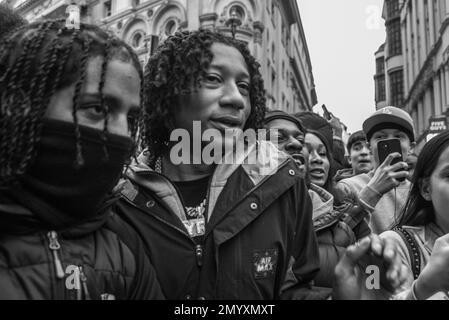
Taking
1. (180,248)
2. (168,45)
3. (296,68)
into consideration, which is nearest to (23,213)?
(180,248)

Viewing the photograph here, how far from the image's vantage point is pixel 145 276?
1499 millimetres

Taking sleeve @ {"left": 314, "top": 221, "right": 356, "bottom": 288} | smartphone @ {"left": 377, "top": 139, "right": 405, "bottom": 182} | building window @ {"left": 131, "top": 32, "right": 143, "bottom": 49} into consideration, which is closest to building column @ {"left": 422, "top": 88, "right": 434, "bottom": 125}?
building window @ {"left": 131, "top": 32, "right": 143, "bottom": 49}

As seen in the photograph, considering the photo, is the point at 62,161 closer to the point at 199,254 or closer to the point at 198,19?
the point at 199,254

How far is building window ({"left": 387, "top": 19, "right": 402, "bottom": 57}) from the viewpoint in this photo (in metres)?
44.6

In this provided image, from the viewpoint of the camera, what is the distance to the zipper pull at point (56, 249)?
1271 millimetres

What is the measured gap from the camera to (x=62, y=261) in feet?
4.25

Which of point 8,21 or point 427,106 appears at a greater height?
point 427,106

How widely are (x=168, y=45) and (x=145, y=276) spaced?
113cm

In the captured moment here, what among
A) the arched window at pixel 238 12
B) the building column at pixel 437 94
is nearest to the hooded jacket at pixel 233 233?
the arched window at pixel 238 12

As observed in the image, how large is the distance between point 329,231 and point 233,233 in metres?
0.92

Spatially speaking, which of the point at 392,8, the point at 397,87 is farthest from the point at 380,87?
the point at 397,87

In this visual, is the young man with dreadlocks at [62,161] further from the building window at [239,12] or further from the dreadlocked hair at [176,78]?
the building window at [239,12]

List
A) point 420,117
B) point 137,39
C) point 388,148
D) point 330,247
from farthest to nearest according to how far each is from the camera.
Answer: point 420,117 → point 137,39 → point 388,148 → point 330,247

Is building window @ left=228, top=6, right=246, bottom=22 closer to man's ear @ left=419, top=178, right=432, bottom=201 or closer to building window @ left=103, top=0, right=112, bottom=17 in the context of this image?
building window @ left=103, top=0, right=112, bottom=17
